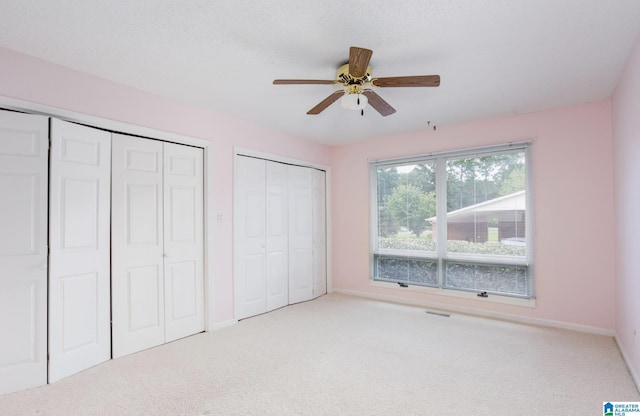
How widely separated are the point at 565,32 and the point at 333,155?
384 cm

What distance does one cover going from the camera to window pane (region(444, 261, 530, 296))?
407 centimetres

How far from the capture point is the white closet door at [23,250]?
7.94 feet

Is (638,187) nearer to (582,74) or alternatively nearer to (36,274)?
(582,74)

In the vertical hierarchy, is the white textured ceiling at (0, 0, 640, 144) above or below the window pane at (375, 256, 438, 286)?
above

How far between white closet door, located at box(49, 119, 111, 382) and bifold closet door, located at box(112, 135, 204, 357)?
0.33ft

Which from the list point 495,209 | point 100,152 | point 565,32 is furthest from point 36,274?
point 495,209

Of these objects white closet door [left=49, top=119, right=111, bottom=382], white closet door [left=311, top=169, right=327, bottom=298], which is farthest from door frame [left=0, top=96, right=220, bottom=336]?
white closet door [left=311, top=169, right=327, bottom=298]

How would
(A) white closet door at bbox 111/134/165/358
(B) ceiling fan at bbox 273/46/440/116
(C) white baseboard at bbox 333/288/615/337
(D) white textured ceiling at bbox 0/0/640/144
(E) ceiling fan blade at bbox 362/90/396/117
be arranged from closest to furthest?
(D) white textured ceiling at bbox 0/0/640/144
(B) ceiling fan at bbox 273/46/440/116
(E) ceiling fan blade at bbox 362/90/396/117
(A) white closet door at bbox 111/134/165/358
(C) white baseboard at bbox 333/288/615/337

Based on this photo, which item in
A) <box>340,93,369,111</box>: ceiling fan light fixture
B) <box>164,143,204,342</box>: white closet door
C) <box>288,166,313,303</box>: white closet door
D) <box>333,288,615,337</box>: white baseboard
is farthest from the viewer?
<box>288,166,313,303</box>: white closet door

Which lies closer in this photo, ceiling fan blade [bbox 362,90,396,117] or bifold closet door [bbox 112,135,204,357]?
ceiling fan blade [bbox 362,90,396,117]

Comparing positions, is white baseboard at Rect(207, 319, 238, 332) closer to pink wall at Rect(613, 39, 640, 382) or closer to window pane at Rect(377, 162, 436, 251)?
window pane at Rect(377, 162, 436, 251)

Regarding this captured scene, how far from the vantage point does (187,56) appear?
2609mm

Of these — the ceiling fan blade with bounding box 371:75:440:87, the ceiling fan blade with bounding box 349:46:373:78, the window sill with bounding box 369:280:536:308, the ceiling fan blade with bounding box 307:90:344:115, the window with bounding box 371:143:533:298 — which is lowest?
the window sill with bounding box 369:280:536:308

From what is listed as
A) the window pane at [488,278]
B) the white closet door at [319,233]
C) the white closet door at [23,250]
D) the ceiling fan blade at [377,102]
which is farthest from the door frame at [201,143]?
the window pane at [488,278]
